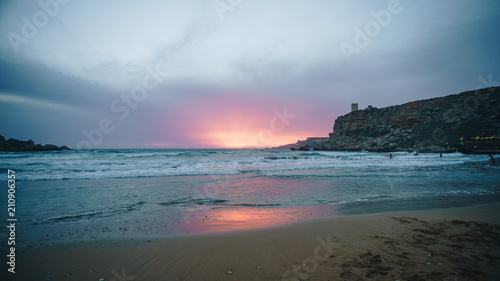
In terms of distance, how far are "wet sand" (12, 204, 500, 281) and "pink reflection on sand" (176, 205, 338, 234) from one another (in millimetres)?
489

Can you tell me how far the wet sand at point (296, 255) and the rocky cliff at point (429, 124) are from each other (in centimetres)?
4893

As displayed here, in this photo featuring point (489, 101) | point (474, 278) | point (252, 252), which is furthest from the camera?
point (489, 101)

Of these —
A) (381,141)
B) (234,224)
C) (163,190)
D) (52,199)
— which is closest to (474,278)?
(234,224)

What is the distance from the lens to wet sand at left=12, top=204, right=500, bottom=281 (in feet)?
9.92

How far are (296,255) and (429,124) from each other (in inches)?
2683

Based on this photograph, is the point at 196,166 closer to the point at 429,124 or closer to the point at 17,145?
the point at 429,124

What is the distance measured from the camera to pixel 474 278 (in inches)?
105

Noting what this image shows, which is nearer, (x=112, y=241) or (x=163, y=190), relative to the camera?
(x=112, y=241)

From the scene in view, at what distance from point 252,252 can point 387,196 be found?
24.8 feet

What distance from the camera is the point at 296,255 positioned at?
12.1 feet

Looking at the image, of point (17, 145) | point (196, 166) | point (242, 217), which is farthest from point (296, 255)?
point (17, 145)

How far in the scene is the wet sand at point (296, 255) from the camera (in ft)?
9.92

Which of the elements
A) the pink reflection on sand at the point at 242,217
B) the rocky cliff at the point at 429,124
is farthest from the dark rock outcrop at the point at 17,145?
the rocky cliff at the point at 429,124

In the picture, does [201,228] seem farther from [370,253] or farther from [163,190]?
[163,190]
